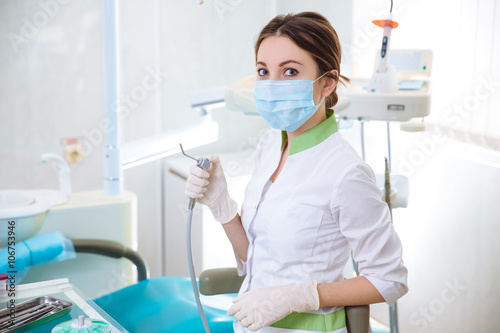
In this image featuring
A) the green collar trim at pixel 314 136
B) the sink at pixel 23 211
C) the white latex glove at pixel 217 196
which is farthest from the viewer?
the sink at pixel 23 211

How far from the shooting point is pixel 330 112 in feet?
3.98

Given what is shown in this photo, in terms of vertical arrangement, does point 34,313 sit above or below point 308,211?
below

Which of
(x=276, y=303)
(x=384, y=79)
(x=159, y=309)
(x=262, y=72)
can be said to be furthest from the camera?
(x=384, y=79)

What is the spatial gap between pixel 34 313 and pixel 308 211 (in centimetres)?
62

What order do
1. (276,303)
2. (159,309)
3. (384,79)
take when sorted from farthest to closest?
1. (384,79)
2. (159,309)
3. (276,303)

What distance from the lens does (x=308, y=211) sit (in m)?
1.09

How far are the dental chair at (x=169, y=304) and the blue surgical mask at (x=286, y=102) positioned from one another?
0.41 m

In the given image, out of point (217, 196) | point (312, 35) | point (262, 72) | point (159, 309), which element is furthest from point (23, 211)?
point (312, 35)

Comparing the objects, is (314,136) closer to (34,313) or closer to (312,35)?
(312,35)

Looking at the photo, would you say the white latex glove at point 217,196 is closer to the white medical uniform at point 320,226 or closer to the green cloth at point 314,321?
the white medical uniform at point 320,226

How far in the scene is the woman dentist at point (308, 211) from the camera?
1.05m

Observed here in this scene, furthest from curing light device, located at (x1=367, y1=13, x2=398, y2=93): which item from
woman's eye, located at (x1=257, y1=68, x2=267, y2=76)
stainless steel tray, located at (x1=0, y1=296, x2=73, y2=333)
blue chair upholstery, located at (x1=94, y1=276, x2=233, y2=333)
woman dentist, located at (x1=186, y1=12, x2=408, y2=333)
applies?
stainless steel tray, located at (x1=0, y1=296, x2=73, y2=333)

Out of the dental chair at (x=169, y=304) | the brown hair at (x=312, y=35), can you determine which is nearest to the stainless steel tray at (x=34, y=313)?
the dental chair at (x=169, y=304)

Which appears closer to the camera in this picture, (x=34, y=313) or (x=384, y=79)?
(x=34, y=313)
